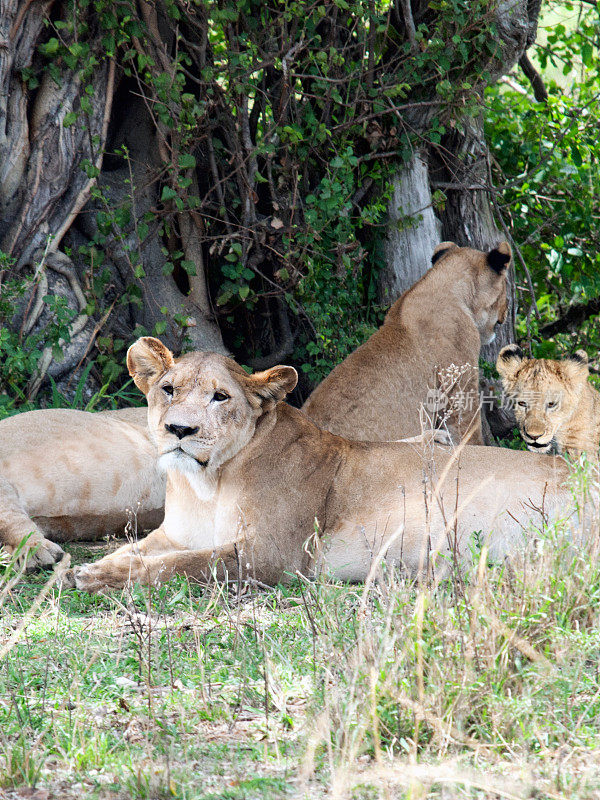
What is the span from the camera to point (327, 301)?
654 cm

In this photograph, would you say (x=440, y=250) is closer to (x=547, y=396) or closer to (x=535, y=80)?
(x=547, y=396)

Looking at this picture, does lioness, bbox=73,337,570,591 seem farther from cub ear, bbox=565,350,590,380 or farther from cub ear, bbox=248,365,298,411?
cub ear, bbox=565,350,590,380

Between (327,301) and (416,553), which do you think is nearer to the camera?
(416,553)

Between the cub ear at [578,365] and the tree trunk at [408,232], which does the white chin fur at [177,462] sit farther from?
the tree trunk at [408,232]

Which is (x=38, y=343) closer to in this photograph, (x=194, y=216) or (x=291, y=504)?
(x=194, y=216)

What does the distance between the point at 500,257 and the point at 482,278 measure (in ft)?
0.53

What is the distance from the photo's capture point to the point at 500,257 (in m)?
6.04

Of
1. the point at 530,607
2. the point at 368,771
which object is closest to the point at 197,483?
the point at 530,607

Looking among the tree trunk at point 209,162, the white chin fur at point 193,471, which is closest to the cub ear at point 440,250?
the tree trunk at point 209,162

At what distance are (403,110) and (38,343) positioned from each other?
8.85 feet

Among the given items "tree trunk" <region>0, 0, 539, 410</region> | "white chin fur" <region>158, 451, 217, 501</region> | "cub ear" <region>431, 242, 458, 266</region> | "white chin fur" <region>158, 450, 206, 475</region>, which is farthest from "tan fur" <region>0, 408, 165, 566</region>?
"cub ear" <region>431, 242, 458, 266</region>

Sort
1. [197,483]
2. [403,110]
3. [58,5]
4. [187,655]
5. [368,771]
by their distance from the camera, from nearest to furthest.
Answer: [368,771] → [187,655] → [197,483] → [58,5] → [403,110]

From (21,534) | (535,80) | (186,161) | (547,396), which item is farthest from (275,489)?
(535,80)

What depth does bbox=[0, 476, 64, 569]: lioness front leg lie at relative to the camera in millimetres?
4191
